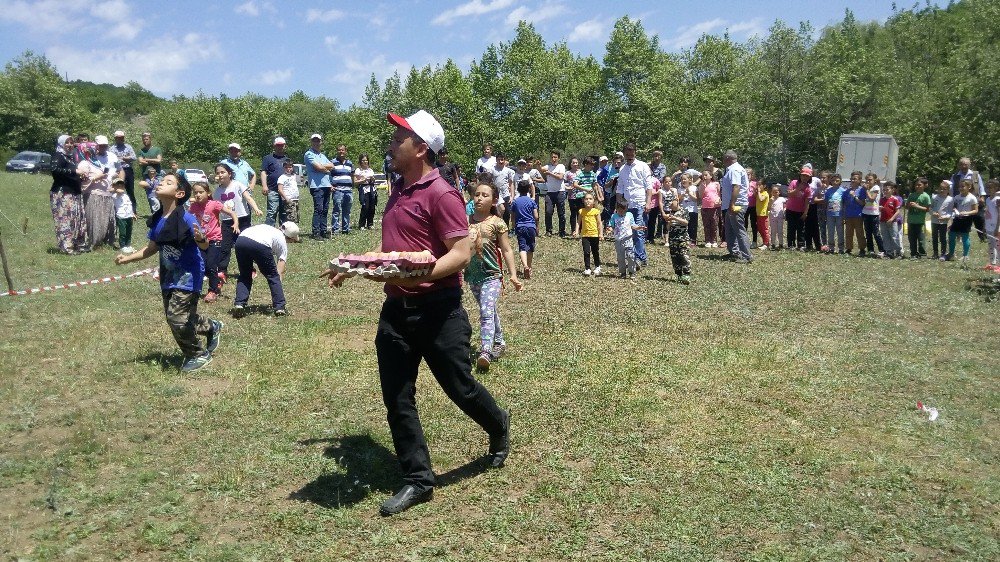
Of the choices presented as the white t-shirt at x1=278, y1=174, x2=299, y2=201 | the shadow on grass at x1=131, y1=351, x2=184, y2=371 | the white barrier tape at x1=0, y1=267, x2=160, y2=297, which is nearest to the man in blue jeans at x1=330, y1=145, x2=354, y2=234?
the white t-shirt at x1=278, y1=174, x2=299, y2=201

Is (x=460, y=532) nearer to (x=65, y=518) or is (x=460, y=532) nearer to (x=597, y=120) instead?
(x=65, y=518)

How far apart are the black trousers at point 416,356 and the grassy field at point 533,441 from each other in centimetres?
41

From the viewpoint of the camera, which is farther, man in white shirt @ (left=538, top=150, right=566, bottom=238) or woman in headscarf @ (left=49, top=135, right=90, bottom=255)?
man in white shirt @ (left=538, top=150, right=566, bottom=238)

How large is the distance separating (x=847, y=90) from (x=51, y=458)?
50.5 meters

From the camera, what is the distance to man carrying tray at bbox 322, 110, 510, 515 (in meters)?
4.82

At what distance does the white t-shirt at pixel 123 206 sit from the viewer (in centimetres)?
1535

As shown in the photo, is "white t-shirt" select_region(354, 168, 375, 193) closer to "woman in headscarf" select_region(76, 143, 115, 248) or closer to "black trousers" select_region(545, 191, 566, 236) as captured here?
"black trousers" select_region(545, 191, 566, 236)

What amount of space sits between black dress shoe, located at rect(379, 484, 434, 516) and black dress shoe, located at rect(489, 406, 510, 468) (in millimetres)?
670

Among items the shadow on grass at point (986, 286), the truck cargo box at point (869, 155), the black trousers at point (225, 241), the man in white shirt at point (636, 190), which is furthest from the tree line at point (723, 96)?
the black trousers at point (225, 241)

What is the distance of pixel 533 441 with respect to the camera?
20.2 ft

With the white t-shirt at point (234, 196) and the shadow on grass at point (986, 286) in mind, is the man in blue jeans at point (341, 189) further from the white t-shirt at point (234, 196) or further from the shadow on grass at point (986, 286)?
the shadow on grass at point (986, 286)

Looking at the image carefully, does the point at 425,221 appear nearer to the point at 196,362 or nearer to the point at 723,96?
the point at 196,362

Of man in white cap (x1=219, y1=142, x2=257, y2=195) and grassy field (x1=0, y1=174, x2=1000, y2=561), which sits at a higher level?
man in white cap (x1=219, y1=142, x2=257, y2=195)

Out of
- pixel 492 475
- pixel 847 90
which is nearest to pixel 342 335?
pixel 492 475
